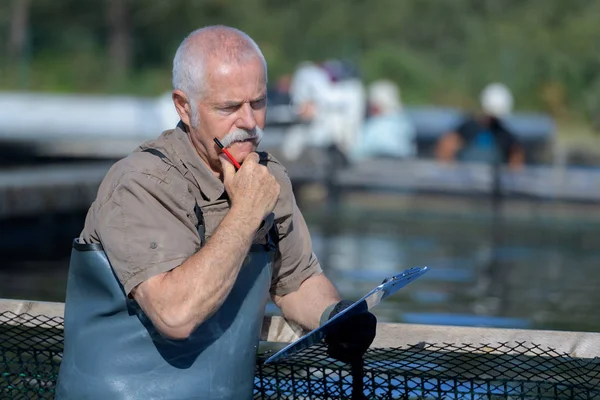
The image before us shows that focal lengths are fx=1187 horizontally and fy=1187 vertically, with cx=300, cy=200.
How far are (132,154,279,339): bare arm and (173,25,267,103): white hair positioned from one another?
42cm

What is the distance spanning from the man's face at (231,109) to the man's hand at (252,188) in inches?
3.4

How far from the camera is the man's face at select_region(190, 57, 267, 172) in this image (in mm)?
3363

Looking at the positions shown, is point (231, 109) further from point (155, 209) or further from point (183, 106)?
point (155, 209)

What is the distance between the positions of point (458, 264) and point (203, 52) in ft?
32.7

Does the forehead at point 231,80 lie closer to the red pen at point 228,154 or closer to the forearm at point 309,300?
the red pen at point 228,154

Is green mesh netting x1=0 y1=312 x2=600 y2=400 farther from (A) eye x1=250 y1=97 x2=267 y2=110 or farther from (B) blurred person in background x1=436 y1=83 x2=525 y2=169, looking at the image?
(B) blurred person in background x1=436 y1=83 x2=525 y2=169

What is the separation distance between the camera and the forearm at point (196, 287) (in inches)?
122

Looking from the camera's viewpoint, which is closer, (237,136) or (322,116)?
(237,136)

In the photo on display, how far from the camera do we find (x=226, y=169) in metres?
3.36

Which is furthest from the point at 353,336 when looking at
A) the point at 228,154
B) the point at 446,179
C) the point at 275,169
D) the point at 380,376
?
the point at 446,179

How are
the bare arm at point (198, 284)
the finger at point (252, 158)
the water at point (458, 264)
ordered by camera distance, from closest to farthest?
the bare arm at point (198, 284) < the finger at point (252, 158) < the water at point (458, 264)

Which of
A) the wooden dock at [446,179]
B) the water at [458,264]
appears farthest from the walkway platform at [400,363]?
the wooden dock at [446,179]

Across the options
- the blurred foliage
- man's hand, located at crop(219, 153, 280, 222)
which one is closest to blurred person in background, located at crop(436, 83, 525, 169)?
the blurred foliage

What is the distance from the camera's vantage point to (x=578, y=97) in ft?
101
